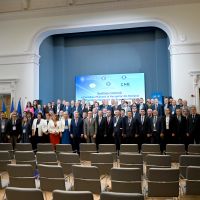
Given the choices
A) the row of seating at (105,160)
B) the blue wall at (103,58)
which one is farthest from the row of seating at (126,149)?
the blue wall at (103,58)

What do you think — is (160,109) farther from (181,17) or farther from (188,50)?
(181,17)

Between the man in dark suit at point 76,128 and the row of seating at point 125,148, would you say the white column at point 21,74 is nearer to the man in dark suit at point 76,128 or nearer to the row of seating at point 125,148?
the man in dark suit at point 76,128

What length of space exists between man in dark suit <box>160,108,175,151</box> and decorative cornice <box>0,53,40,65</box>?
6.52 m

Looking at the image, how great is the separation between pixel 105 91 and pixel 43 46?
375cm

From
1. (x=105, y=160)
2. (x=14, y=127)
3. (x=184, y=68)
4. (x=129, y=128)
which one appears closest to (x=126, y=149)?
(x=105, y=160)

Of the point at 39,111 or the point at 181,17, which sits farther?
the point at 181,17

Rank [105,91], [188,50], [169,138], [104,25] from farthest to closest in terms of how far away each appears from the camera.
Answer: [105,91] → [104,25] → [188,50] → [169,138]

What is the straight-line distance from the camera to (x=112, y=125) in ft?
32.2

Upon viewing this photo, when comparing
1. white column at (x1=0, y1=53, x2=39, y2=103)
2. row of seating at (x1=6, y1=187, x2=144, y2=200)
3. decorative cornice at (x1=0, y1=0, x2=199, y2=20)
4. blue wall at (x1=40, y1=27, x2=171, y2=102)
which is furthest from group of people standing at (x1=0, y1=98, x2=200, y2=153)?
row of seating at (x1=6, y1=187, x2=144, y2=200)

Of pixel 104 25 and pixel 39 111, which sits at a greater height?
pixel 104 25

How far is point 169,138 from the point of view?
9.39m

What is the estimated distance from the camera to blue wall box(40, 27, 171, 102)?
14250mm

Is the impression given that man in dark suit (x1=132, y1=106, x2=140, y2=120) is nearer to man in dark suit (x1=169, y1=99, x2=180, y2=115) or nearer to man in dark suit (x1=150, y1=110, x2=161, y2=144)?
man in dark suit (x1=150, y1=110, x2=161, y2=144)


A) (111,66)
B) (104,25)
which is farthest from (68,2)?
(111,66)
